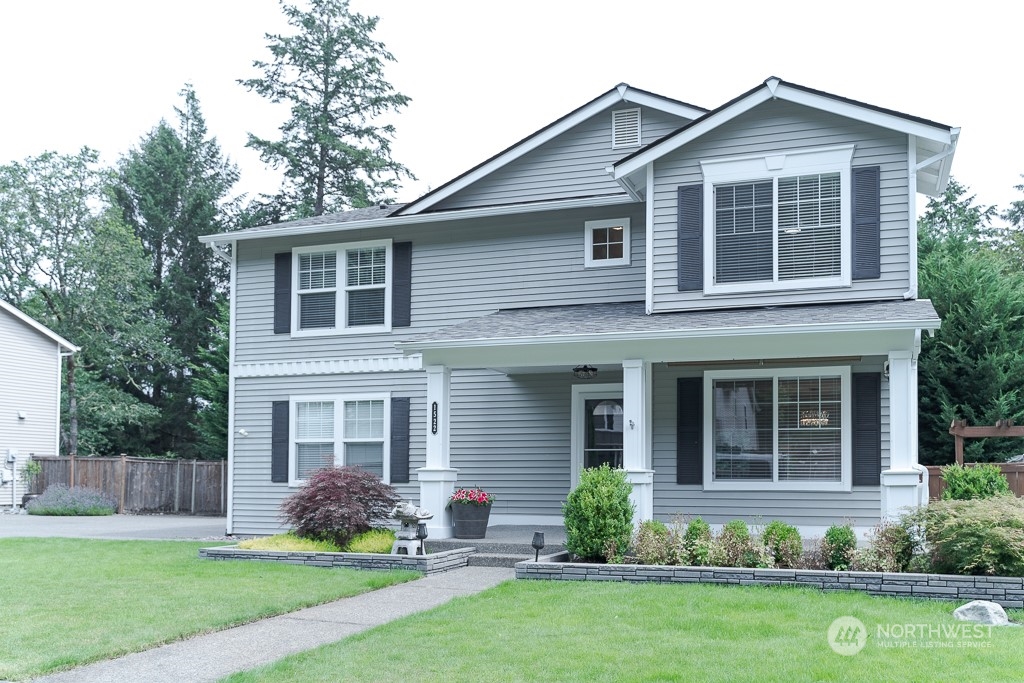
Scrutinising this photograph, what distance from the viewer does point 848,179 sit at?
1251cm

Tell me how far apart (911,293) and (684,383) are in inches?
125

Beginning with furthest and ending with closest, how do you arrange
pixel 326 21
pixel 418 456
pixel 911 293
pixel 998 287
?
pixel 326 21 → pixel 998 287 → pixel 418 456 → pixel 911 293

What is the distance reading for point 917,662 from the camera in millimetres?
6578

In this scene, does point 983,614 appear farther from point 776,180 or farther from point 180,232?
point 180,232

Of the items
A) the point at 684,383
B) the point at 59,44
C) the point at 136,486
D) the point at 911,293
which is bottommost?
the point at 136,486

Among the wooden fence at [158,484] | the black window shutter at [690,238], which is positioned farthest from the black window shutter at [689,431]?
the wooden fence at [158,484]

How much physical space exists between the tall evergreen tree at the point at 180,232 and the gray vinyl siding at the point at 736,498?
25.9 m

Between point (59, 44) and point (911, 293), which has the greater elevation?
point (59, 44)

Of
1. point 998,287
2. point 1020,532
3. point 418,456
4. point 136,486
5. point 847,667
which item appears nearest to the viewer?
point 847,667

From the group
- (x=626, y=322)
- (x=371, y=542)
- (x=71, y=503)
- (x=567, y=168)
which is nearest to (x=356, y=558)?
(x=371, y=542)

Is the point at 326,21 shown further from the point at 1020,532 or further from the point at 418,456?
the point at 1020,532

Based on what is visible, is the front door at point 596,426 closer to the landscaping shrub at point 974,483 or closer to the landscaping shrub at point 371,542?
the landscaping shrub at point 371,542

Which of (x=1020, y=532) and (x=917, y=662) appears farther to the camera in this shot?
(x=1020, y=532)

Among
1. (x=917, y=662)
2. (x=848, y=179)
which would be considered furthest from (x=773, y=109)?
(x=917, y=662)
